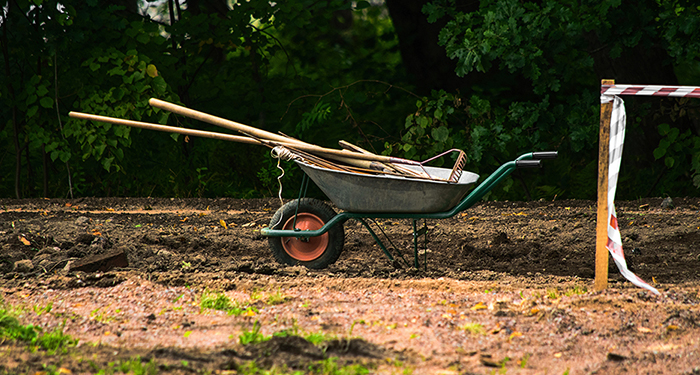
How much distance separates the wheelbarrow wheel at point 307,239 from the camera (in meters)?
4.10

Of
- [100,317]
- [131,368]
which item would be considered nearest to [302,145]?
[100,317]

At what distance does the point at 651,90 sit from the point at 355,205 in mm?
1729

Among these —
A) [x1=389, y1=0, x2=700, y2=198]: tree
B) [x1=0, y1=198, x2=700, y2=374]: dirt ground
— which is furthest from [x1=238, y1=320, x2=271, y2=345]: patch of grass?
[x1=389, y1=0, x2=700, y2=198]: tree

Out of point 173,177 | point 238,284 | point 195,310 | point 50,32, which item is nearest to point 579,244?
point 238,284

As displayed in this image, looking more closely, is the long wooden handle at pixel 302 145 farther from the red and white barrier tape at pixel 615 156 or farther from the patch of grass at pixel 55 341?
the patch of grass at pixel 55 341

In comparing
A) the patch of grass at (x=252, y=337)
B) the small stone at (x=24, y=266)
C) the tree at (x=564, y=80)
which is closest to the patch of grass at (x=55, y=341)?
the patch of grass at (x=252, y=337)

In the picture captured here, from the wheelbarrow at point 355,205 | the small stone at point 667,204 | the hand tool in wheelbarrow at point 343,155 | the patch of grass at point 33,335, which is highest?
the hand tool in wheelbarrow at point 343,155

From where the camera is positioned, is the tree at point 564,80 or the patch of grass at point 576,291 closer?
the patch of grass at point 576,291

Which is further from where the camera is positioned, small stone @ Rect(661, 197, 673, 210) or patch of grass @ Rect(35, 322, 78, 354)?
small stone @ Rect(661, 197, 673, 210)

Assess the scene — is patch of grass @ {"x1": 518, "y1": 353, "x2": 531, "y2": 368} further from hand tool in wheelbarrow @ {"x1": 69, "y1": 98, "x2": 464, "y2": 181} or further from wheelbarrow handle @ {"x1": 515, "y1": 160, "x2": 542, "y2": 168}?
hand tool in wheelbarrow @ {"x1": 69, "y1": 98, "x2": 464, "y2": 181}

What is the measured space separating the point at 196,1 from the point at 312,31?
5.23 ft

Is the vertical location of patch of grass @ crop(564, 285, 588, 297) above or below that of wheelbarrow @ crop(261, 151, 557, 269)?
below

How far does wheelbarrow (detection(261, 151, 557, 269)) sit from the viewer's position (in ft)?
12.4

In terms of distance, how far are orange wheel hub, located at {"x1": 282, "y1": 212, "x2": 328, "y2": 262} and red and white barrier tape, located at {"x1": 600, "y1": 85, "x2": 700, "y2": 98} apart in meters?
1.87
